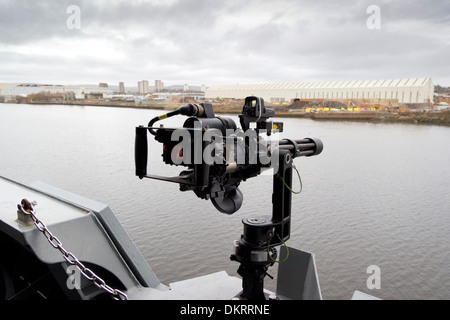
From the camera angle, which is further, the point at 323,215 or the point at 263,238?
the point at 323,215

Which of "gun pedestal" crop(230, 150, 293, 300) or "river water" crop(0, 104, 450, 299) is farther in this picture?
"river water" crop(0, 104, 450, 299)

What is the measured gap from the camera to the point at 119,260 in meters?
2.13

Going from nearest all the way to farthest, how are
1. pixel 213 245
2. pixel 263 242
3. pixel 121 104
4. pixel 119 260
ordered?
pixel 263 242, pixel 119 260, pixel 213 245, pixel 121 104

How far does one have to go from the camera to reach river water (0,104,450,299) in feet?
21.7

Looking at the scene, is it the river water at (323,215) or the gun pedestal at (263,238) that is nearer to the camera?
the gun pedestal at (263,238)

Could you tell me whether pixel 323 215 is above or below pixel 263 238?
below

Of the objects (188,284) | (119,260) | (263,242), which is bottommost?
(188,284)

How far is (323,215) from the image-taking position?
30.0 ft

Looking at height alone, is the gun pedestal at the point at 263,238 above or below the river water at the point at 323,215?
above

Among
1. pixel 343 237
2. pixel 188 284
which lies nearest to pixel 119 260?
pixel 188 284

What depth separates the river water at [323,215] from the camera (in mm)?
6617

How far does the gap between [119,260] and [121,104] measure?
5752 centimetres
